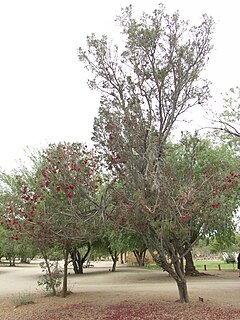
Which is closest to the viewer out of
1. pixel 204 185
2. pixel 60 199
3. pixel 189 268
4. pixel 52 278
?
pixel 204 185

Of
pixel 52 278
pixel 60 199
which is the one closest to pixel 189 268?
pixel 52 278

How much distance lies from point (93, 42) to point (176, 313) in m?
8.15

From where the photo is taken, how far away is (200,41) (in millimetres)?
11734

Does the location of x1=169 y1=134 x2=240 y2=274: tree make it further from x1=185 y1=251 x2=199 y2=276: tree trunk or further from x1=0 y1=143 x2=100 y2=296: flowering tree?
x1=185 y1=251 x2=199 y2=276: tree trunk

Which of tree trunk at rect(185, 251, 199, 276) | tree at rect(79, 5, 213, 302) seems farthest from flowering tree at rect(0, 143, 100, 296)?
tree trunk at rect(185, 251, 199, 276)

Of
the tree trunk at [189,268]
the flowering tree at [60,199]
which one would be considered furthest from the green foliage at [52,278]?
the tree trunk at [189,268]

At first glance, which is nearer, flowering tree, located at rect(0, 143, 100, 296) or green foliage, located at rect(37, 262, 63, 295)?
flowering tree, located at rect(0, 143, 100, 296)

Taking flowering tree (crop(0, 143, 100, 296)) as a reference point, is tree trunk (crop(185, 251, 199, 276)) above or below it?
below

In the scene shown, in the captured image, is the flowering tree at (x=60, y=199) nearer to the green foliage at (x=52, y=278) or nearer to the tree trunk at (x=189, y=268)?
the green foliage at (x=52, y=278)

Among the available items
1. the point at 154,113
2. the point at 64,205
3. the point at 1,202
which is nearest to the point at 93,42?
the point at 154,113

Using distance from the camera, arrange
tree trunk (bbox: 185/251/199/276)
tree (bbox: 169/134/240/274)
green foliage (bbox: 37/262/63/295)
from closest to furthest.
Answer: tree (bbox: 169/134/240/274), green foliage (bbox: 37/262/63/295), tree trunk (bbox: 185/251/199/276)

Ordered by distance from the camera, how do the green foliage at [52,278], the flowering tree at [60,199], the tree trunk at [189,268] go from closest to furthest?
the flowering tree at [60,199]
the green foliage at [52,278]
the tree trunk at [189,268]

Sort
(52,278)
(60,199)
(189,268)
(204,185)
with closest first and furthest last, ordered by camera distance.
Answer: (204,185) < (60,199) < (52,278) < (189,268)

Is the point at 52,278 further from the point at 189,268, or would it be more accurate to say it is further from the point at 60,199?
the point at 189,268
